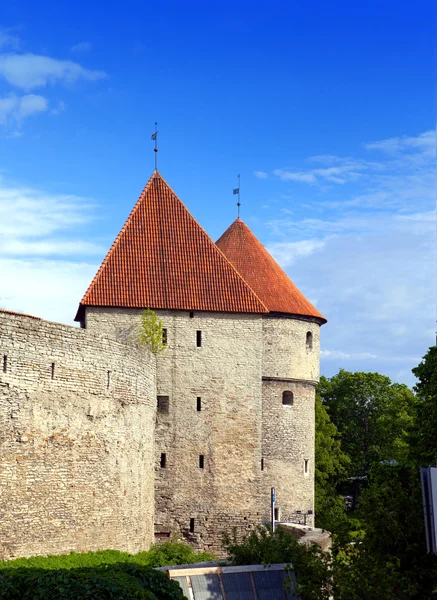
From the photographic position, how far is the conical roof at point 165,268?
27.8m

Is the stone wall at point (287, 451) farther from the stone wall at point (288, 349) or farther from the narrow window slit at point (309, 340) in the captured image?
the narrow window slit at point (309, 340)

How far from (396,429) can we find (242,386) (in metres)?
22.3

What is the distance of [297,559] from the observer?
15.3 metres

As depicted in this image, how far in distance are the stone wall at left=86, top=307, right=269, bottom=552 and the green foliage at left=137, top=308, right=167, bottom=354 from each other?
12.6 inches

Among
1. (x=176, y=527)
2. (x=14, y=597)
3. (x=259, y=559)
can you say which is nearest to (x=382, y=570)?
(x=259, y=559)

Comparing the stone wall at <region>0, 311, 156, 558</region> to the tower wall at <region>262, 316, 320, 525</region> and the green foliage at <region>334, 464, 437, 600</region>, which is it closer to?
the tower wall at <region>262, 316, 320, 525</region>

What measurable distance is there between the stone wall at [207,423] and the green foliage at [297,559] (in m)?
10.0

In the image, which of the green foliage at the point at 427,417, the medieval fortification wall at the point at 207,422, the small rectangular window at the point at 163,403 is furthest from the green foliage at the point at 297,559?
the small rectangular window at the point at 163,403

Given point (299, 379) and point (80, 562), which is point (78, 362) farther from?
point (299, 379)

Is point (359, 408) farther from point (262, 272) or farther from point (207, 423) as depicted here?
point (207, 423)

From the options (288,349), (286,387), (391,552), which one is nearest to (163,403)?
(286,387)

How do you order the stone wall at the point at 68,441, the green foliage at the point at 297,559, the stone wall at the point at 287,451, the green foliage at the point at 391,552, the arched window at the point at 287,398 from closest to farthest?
the green foliage at the point at 391,552 → the green foliage at the point at 297,559 → the stone wall at the point at 68,441 → the stone wall at the point at 287,451 → the arched window at the point at 287,398

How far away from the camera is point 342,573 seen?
13.6 meters

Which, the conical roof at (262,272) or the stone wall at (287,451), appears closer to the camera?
the stone wall at (287,451)
